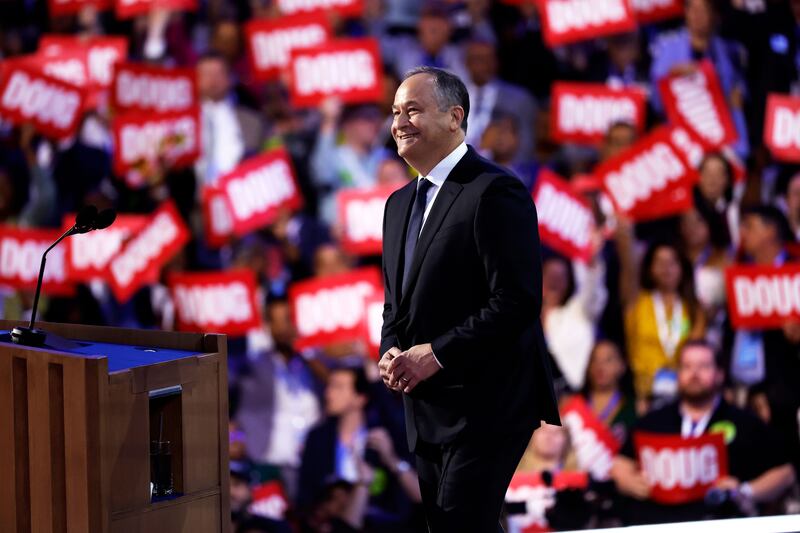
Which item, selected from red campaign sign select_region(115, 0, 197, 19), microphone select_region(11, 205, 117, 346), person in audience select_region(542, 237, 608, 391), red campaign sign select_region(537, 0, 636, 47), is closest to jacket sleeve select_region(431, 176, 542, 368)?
microphone select_region(11, 205, 117, 346)

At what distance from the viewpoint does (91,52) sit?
4.18 m

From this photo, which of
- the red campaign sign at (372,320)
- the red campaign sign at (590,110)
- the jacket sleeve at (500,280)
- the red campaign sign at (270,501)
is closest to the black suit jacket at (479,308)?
the jacket sleeve at (500,280)

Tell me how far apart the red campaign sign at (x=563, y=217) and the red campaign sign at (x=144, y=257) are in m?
1.44

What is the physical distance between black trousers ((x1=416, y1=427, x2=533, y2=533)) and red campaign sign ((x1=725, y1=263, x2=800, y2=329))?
2644 millimetres

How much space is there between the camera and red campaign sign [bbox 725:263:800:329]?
167 inches

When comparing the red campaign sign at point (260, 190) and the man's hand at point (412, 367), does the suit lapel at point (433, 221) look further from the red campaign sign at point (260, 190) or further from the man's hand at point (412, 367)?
the red campaign sign at point (260, 190)

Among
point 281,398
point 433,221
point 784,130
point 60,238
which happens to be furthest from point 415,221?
point 784,130

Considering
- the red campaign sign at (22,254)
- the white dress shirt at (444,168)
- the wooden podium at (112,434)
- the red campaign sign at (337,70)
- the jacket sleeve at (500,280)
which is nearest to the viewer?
the wooden podium at (112,434)

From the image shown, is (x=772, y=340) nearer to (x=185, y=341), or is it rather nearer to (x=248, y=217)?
(x=248, y=217)

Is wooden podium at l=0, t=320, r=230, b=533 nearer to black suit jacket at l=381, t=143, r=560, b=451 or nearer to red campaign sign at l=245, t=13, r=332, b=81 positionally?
black suit jacket at l=381, t=143, r=560, b=451

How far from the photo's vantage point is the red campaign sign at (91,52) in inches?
164

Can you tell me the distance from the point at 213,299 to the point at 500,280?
246cm

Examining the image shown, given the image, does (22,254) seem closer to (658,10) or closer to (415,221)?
(415,221)

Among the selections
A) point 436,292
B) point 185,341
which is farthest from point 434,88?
point 185,341
